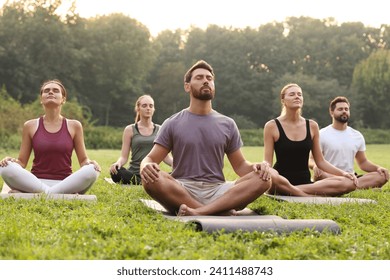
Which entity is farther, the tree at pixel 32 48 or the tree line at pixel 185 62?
the tree line at pixel 185 62

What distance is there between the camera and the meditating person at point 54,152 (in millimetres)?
7500

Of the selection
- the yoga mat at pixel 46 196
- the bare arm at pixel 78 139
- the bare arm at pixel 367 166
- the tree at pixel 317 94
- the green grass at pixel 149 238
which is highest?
the tree at pixel 317 94

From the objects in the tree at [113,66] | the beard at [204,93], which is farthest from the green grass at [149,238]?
the tree at [113,66]

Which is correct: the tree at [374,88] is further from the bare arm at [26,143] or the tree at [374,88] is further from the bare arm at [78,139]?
the bare arm at [26,143]

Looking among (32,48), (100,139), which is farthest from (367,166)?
(32,48)

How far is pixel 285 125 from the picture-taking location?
332 inches

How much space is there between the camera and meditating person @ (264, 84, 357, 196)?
828cm

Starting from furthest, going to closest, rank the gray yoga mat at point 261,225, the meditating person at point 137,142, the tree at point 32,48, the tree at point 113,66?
the tree at point 113,66 → the tree at point 32,48 → the meditating person at point 137,142 → the gray yoga mat at point 261,225

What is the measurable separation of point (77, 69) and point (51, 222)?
157ft

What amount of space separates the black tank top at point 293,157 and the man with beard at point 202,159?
5.98 feet

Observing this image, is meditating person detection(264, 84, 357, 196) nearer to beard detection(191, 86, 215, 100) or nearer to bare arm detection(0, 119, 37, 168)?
beard detection(191, 86, 215, 100)

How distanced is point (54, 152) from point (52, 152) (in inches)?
0.9

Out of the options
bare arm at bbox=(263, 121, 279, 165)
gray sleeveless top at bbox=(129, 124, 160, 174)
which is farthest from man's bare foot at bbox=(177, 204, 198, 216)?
gray sleeveless top at bbox=(129, 124, 160, 174)

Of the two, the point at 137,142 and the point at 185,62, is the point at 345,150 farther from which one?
the point at 185,62
